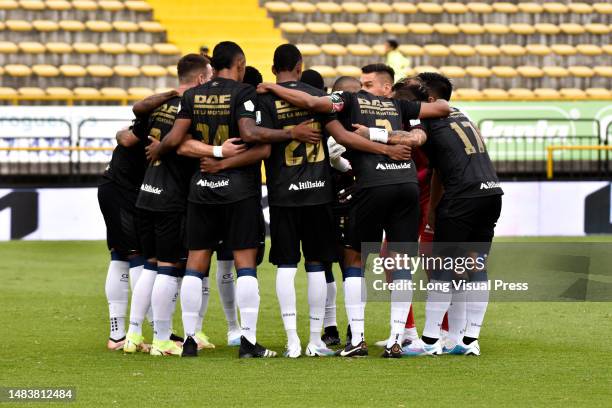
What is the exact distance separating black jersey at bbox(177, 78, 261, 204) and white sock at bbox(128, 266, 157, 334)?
0.84 m

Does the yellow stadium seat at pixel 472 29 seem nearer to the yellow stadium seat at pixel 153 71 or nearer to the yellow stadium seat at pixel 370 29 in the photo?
the yellow stadium seat at pixel 370 29

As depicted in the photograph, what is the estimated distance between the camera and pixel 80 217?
64.6ft

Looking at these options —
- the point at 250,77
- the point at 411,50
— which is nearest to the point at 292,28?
the point at 411,50

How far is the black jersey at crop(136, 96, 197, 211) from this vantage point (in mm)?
9094

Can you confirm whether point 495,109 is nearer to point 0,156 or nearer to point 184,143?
point 0,156

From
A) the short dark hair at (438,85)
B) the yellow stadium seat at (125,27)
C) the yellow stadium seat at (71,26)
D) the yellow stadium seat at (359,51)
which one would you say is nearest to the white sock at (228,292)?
the short dark hair at (438,85)

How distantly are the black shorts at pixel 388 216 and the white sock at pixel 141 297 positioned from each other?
1.54 m

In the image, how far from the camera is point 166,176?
914 cm

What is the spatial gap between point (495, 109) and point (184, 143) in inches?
529

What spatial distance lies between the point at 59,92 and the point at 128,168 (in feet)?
43.9

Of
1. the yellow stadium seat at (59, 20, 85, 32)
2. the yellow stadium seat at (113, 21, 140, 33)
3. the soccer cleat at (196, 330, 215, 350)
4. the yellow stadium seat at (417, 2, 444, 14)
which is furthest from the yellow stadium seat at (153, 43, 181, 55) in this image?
the soccer cleat at (196, 330, 215, 350)

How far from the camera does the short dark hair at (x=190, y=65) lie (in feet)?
30.2

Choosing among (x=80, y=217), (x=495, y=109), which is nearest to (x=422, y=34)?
(x=495, y=109)

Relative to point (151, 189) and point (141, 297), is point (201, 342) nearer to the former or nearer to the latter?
point (141, 297)
